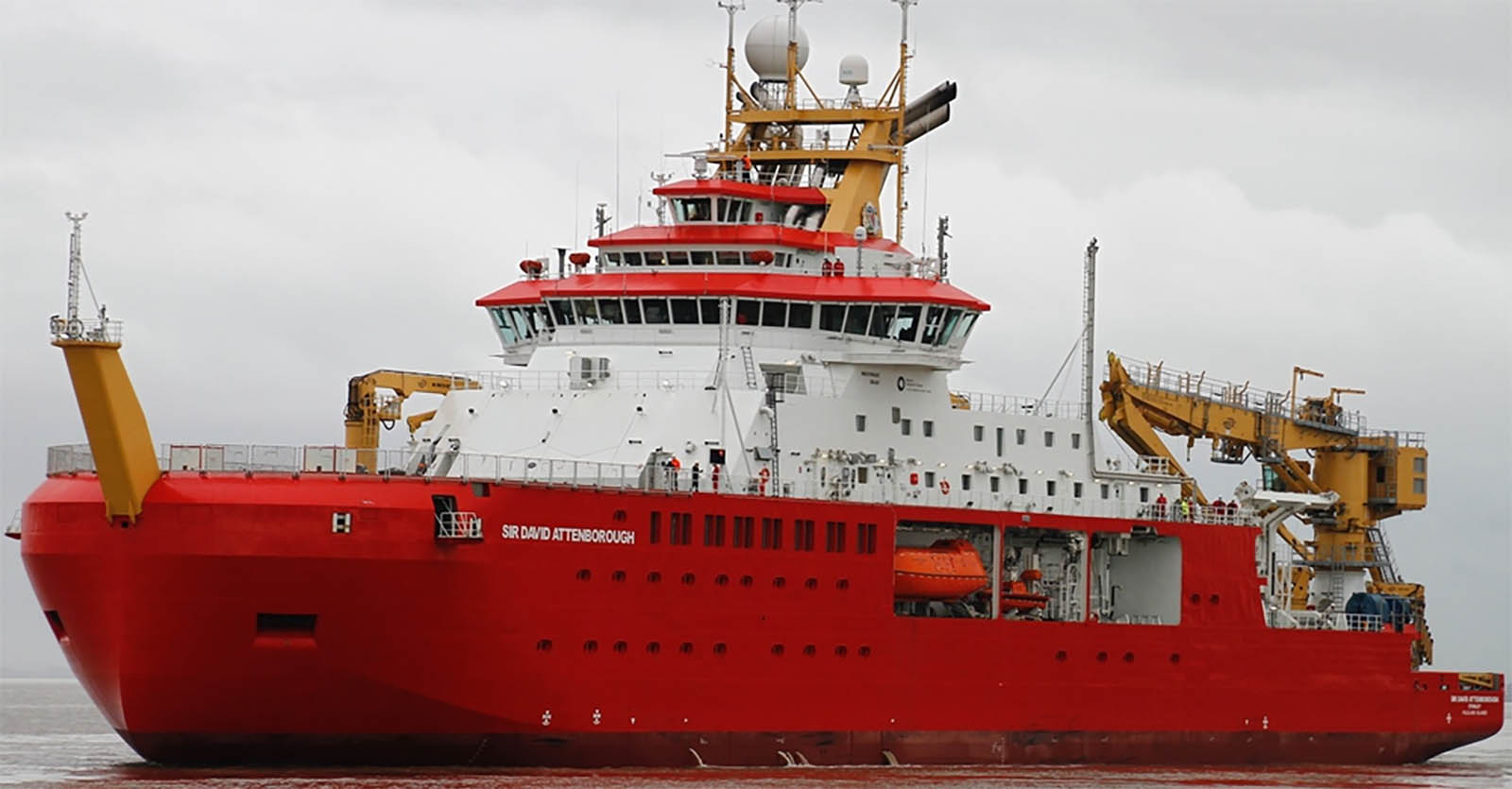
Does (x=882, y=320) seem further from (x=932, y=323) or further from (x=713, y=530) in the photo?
(x=713, y=530)

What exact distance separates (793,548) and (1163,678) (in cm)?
928

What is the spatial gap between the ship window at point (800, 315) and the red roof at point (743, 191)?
8.03 ft

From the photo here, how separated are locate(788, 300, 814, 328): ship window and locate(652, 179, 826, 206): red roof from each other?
8.03 ft

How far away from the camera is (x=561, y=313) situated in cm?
4538

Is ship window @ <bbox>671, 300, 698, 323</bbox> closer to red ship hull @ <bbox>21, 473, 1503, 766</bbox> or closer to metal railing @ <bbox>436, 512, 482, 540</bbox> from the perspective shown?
red ship hull @ <bbox>21, 473, 1503, 766</bbox>

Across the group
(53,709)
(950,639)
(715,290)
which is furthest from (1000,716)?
(53,709)

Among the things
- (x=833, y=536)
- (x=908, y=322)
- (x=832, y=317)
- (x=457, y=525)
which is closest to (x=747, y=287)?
(x=832, y=317)

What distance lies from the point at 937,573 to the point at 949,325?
16.5 ft

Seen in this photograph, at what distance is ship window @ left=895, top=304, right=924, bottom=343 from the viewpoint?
4517 centimetres

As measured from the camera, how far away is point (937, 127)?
51.3m

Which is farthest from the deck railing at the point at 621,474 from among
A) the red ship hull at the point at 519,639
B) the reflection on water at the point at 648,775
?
the reflection on water at the point at 648,775

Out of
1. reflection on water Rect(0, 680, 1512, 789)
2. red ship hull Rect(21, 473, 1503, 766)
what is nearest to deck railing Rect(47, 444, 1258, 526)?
red ship hull Rect(21, 473, 1503, 766)

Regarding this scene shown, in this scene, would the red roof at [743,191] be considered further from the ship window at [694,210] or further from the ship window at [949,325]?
the ship window at [949,325]

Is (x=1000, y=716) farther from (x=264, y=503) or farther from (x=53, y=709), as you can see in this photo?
(x=53, y=709)
